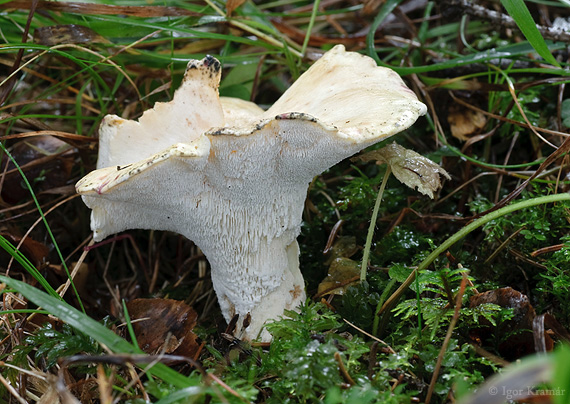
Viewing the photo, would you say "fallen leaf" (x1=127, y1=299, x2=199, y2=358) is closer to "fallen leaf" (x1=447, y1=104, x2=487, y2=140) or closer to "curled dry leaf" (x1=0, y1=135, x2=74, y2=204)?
"curled dry leaf" (x1=0, y1=135, x2=74, y2=204)

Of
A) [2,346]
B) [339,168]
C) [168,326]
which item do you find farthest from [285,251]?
[2,346]

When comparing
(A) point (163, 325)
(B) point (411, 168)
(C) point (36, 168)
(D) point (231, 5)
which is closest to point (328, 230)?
(B) point (411, 168)

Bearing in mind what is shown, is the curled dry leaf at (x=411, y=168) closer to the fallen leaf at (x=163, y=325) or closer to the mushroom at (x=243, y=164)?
the mushroom at (x=243, y=164)

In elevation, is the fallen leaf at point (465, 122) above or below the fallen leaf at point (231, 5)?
below

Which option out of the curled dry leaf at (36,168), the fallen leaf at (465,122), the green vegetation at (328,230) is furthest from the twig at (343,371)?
the curled dry leaf at (36,168)

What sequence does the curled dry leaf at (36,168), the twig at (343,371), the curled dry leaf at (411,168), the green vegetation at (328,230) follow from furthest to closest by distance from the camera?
the curled dry leaf at (36,168) < the curled dry leaf at (411,168) < the green vegetation at (328,230) < the twig at (343,371)

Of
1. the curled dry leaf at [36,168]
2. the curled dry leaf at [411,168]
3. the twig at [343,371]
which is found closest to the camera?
the twig at [343,371]

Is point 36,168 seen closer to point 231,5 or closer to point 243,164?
point 231,5
